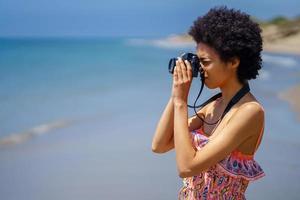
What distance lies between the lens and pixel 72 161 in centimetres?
697

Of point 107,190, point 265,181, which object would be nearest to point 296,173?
point 265,181

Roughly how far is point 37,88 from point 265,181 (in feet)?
34.5

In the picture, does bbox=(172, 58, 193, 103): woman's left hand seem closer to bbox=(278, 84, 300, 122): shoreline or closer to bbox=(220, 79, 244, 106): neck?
bbox=(220, 79, 244, 106): neck

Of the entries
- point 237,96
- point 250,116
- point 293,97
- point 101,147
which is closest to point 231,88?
point 237,96

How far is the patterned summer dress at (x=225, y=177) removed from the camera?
2.16 m

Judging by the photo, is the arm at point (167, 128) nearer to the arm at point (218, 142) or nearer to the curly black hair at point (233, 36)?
the arm at point (218, 142)

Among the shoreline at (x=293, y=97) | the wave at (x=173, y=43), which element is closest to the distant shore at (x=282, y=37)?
the wave at (x=173, y=43)

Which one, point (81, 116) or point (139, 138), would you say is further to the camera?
point (81, 116)

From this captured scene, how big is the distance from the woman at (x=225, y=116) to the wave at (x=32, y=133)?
6.51 m

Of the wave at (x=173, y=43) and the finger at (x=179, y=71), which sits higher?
the wave at (x=173, y=43)

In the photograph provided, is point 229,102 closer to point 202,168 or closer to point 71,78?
point 202,168

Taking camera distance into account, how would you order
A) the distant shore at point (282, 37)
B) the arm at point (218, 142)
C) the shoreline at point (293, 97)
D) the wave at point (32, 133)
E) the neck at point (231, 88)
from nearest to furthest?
the arm at point (218, 142), the neck at point (231, 88), the wave at point (32, 133), the shoreline at point (293, 97), the distant shore at point (282, 37)

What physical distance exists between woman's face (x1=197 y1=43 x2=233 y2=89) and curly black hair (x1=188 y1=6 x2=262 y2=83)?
0.06 ft

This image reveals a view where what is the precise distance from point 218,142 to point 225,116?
138mm
